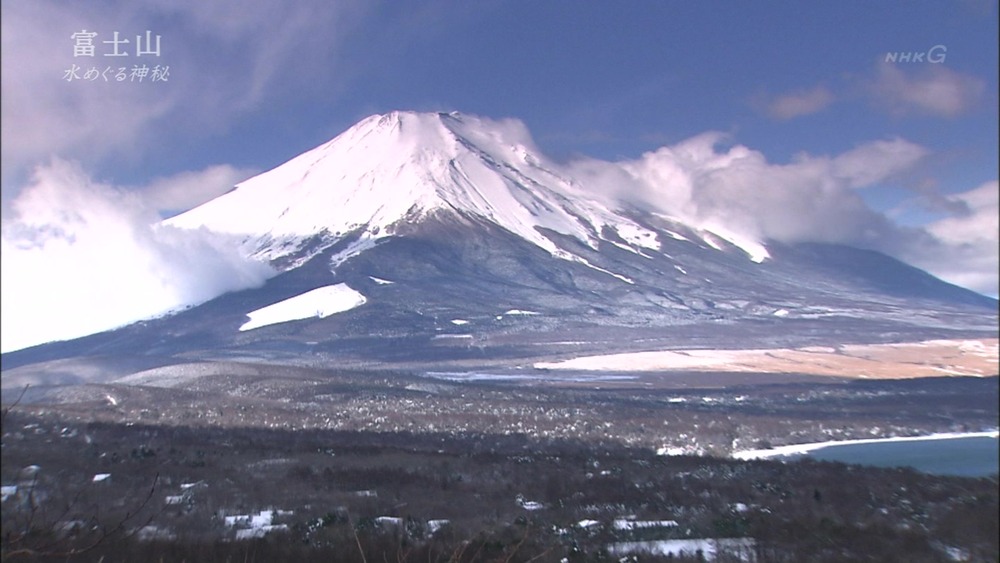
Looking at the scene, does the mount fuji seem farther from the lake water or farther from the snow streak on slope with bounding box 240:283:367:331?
the lake water

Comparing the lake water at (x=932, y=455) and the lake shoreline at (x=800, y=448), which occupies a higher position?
the lake water at (x=932, y=455)

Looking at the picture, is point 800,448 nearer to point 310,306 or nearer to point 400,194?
point 310,306

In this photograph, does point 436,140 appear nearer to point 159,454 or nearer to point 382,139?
point 382,139

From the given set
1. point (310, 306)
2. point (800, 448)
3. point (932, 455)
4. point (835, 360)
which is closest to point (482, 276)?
point (310, 306)

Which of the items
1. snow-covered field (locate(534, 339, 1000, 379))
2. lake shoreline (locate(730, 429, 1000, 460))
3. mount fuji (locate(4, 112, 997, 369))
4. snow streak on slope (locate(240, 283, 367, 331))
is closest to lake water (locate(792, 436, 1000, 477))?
lake shoreline (locate(730, 429, 1000, 460))

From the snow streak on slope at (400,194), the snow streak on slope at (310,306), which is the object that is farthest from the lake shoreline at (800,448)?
the snow streak on slope at (400,194)

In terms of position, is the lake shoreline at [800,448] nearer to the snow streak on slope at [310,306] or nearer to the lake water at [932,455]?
the lake water at [932,455]
